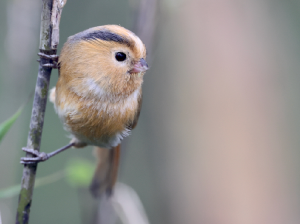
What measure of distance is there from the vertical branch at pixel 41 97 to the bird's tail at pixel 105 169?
126 cm

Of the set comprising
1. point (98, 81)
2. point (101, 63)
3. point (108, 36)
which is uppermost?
point (108, 36)

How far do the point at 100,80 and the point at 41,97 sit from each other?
47cm

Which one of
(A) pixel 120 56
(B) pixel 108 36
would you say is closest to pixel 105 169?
(A) pixel 120 56

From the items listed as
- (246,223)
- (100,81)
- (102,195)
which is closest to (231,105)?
(246,223)

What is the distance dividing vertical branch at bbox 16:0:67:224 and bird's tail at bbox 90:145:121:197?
4.15 ft

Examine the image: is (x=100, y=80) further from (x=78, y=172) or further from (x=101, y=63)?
(x=78, y=172)

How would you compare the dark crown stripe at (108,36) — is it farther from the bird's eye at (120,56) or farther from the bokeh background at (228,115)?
the bokeh background at (228,115)

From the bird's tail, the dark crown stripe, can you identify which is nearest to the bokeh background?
the bird's tail

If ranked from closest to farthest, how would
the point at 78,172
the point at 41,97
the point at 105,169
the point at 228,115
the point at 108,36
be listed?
the point at 41,97
the point at 108,36
the point at 78,172
the point at 105,169
the point at 228,115

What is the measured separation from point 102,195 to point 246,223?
1875 millimetres

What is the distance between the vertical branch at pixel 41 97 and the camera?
1.45 m

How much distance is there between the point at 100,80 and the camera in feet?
6.28

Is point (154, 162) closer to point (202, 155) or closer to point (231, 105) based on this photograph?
point (202, 155)

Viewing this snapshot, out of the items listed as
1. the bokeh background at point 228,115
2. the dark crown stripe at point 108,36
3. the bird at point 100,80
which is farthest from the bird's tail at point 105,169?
the bokeh background at point 228,115
